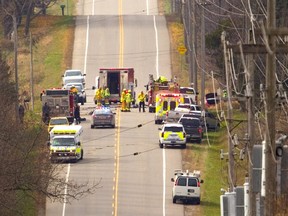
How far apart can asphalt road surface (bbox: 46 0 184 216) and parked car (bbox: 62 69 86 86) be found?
1432mm

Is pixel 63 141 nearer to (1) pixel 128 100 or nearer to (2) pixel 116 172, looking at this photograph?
(2) pixel 116 172

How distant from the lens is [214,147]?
69.8m

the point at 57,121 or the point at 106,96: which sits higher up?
the point at 106,96

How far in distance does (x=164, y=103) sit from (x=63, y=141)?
42.9 feet

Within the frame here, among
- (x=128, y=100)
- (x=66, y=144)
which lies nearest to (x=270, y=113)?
(x=66, y=144)

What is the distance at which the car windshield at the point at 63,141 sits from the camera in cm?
6594

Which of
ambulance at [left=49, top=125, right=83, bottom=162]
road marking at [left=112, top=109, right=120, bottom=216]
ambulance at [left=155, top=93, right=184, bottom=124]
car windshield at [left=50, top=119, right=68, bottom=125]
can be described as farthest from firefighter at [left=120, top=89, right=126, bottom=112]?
ambulance at [left=49, top=125, right=83, bottom=162]

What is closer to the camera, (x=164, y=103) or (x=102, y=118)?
(x=102, y=118)

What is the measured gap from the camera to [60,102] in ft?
260

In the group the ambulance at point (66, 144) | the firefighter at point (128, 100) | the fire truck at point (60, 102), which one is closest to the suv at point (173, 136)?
the ambulance at point (66, 144)

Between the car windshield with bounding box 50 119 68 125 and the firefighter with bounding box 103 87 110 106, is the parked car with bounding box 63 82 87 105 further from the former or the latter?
the car windshield with bounding box 50 119 68 125

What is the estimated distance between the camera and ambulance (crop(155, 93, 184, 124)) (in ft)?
255

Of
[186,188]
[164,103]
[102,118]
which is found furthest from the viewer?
[164,103]

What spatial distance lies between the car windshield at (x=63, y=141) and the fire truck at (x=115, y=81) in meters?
21.1
